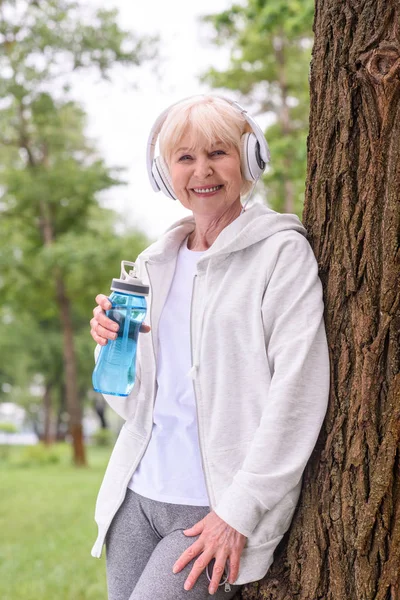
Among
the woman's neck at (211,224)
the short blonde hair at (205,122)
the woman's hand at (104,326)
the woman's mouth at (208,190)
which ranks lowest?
the woman's hand at (104,326)

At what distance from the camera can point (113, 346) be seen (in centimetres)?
248

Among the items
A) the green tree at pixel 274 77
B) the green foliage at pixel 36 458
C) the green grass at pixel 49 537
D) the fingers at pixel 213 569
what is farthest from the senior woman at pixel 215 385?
the green foliage at pixel 36 458

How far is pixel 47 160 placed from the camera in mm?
19594

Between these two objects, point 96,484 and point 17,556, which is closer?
point 17,556

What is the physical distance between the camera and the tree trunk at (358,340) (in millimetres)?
2072

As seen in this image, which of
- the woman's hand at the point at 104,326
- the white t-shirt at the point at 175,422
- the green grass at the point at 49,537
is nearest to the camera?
the white t-shirt at the point at 175,422

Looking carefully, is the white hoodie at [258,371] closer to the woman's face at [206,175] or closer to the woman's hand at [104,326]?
the woman's face at [206,175]

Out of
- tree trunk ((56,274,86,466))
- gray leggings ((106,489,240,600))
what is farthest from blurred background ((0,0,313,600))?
gray leggings ((106,489,240,600))

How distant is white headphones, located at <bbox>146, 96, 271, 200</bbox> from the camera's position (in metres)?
2.34

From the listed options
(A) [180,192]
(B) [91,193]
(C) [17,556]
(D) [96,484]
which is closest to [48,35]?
(B) [91,193]

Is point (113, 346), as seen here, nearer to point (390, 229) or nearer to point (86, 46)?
point (390, 229)

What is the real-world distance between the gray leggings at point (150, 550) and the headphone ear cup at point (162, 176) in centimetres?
108

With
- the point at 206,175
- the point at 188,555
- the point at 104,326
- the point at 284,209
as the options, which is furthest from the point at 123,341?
the point at 284,209

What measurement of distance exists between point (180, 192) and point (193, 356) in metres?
0.59
